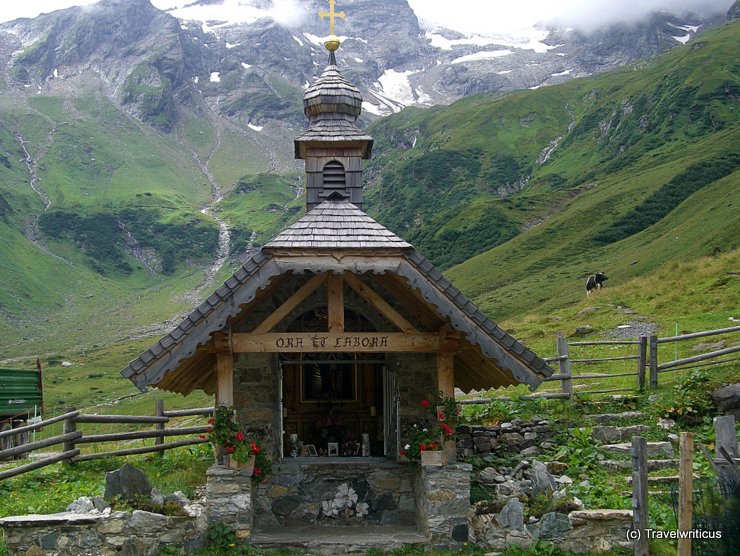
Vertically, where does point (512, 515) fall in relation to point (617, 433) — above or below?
below

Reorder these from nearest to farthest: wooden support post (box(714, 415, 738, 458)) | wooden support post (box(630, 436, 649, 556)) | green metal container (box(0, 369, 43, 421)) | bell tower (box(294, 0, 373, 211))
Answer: wooden support post (box(630, 436, 649, 556))
wooden support post (box(714, 415, 738, 458))
bell tower (box(294, 0, 373, 211))
green metal container (box(0, 369, 43, 421))

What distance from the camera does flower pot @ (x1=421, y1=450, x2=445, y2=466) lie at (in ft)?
43.3

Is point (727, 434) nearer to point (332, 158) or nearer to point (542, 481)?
point (542, 481)

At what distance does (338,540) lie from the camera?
1312cm

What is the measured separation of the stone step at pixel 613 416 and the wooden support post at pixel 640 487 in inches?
259

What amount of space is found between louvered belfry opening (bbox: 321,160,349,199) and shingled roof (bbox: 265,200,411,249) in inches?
154

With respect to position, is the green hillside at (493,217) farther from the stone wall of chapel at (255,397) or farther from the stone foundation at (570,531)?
the stone wall of chapel at (255,397)

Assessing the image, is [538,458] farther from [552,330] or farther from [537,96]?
[537,96]

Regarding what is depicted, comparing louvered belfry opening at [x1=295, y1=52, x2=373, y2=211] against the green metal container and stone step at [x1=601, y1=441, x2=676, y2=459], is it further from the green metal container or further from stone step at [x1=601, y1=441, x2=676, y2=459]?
the green metal container

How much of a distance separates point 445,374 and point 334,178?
648 centimetres

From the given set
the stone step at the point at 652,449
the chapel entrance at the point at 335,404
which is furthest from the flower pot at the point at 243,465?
the stone step at the point at 652,449

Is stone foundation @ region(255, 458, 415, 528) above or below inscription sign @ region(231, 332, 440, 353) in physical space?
below

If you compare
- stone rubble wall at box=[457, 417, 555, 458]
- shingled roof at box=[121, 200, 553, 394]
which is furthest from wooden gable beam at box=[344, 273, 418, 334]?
stone rubble wall at box=[457, 417, 555, 458]

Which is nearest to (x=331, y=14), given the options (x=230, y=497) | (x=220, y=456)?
(x=220, y=456)
